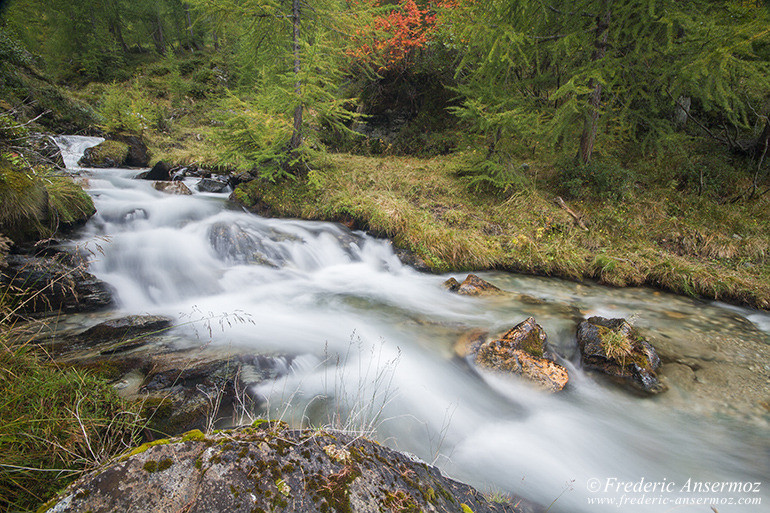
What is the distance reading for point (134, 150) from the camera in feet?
41.6

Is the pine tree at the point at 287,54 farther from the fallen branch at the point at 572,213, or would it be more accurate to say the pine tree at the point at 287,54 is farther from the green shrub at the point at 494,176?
the fallen branch at the point at 572,213

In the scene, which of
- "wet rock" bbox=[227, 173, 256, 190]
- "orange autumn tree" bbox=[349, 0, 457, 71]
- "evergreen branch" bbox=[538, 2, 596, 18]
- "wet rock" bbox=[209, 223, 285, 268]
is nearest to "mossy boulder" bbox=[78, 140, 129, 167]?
"wet rock" bbox=[227, 173, 256, 190]

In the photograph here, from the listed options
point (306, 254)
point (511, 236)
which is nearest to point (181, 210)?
point (306, 254)

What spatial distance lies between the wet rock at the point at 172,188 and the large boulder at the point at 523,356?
935cm

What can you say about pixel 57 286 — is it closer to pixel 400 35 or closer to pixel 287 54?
pixel 287 54

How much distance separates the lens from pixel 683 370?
12.9 ft

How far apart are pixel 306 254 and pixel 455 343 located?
4.08 meters

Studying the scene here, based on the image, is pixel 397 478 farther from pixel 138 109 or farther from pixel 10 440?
pixel 138 109

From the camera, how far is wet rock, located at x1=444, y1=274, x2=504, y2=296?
5.93m

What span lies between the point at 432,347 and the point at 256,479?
3525 mm

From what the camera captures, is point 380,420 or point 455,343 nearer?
point 380,420

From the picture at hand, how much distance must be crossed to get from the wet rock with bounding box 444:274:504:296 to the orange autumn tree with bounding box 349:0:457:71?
8396mm

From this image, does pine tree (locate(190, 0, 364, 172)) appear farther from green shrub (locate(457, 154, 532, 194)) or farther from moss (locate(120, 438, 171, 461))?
moss (locate(120, 438, 171, 461))

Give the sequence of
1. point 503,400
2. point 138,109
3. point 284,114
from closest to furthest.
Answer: point 503,400
point 284,114
point 138,109
